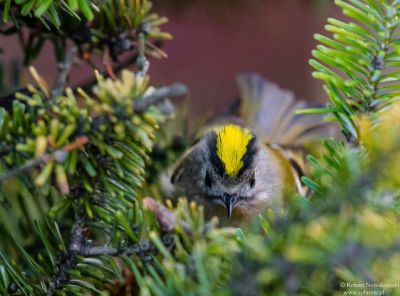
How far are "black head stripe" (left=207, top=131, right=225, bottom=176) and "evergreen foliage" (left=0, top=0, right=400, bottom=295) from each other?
0.51m

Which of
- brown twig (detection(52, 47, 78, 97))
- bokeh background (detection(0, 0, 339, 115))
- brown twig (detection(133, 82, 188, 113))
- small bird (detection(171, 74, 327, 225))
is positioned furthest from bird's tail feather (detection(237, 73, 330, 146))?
brown twig (detection(133, 82, 188, 113))

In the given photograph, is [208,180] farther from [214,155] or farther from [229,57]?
[229,57]

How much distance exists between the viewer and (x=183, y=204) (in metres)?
0.57

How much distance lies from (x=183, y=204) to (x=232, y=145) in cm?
64

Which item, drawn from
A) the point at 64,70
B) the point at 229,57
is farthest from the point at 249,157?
the point at 229,57

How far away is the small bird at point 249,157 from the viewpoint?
49.6 inches

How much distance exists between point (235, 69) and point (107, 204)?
1635 millimetres

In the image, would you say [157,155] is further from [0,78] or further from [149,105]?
[149,105]

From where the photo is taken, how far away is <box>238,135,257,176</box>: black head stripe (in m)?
1.23

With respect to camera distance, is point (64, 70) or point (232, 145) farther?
point (232, 145)

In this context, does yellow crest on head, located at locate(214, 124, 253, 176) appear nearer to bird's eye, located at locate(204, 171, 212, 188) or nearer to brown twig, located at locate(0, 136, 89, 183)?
bird's eye, located at locate(204, 171, 212, 188)

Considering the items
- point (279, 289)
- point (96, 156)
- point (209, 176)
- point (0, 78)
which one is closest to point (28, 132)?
point (96, 156)

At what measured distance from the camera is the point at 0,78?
3.48ft

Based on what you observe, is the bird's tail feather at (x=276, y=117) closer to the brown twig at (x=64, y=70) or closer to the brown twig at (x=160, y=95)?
the brown twig at (x=64, y=70)
